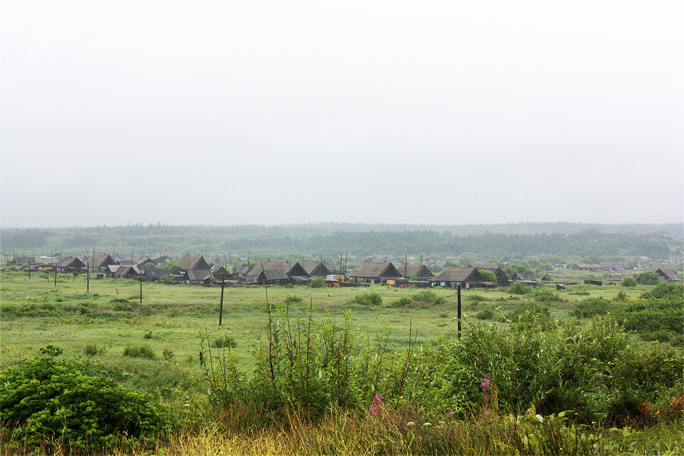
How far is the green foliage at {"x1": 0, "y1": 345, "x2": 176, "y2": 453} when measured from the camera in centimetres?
508

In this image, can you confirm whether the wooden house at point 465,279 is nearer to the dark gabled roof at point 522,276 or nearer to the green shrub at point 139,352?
the dark gabled roof at point 522,276

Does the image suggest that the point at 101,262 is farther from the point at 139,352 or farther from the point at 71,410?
the point at 71,410

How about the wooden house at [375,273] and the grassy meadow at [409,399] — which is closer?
the grassy meadow at [409,399]

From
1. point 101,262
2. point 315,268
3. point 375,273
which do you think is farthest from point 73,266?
point 375,273

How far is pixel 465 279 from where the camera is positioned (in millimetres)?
59906

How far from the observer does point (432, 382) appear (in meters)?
6.23

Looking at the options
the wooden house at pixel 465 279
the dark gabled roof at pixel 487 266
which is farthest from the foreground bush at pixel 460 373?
the dark gabled roof at pixel 487 266

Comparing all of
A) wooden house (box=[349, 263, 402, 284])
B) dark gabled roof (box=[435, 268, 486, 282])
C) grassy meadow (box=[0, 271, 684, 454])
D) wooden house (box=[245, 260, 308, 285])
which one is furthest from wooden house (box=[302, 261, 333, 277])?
grassy meadow (box=[0, 271, 684, 454])

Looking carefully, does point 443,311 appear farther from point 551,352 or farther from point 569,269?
point 569,269

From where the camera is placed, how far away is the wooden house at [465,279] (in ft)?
196

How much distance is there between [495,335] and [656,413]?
2.51 metres

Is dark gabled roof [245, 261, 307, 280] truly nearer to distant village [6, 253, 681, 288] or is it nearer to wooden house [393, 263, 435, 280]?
distant village [6, 253, 681, 288]

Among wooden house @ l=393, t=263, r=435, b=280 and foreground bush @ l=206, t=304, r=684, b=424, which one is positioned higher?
foreground bush @ l=206, t=304, r=684, b=424

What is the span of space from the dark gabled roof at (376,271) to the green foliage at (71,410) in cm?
6301
